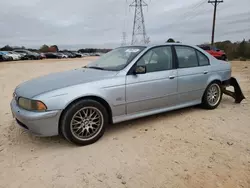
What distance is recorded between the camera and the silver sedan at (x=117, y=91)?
3062mm

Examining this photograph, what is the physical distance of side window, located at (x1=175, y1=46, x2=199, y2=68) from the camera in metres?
4.35

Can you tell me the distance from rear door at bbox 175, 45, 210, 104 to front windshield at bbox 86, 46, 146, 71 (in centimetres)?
91

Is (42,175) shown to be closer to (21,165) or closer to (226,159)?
(21,165)

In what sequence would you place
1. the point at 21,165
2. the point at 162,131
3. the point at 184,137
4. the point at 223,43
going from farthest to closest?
the point at 223,43 < the point at 162,131 < the point at 184,137 < the point at 21,165

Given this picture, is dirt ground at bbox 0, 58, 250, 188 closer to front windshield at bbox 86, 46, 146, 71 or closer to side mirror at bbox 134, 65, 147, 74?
side mirror at bbox 134, 65, 147, 74

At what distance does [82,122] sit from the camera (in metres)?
3.24

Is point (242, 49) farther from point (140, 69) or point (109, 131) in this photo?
point (109, 131)

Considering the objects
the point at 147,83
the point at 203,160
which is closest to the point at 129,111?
the point at 147,83

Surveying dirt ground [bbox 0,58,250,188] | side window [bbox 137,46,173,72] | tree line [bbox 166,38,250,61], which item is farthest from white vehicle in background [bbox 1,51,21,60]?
side window [bbox 137,46,173,72]

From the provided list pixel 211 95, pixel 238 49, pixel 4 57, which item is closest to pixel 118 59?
pixel 211 95

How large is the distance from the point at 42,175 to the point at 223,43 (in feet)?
115

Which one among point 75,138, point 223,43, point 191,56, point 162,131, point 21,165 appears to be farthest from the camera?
point 223,43

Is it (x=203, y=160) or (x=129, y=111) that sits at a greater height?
(x=129, y=111)

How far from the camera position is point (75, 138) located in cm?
319
